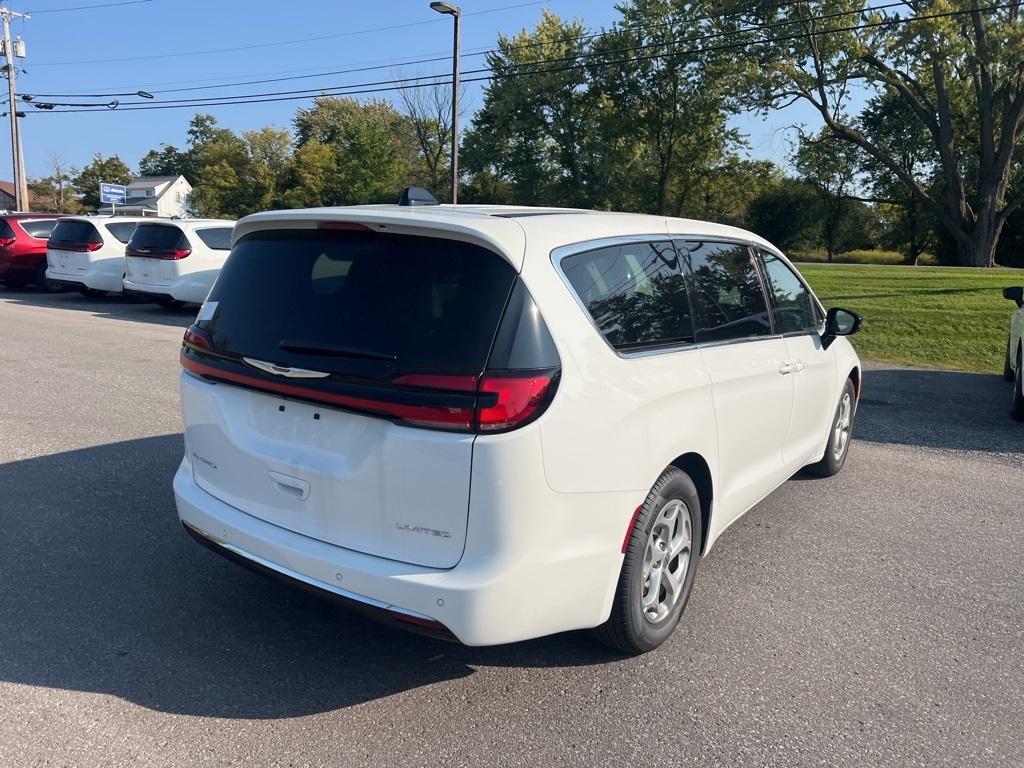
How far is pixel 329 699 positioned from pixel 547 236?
1900 mm

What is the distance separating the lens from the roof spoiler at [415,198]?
403cm

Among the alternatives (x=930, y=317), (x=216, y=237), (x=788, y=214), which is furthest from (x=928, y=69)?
(x=216, y=237)

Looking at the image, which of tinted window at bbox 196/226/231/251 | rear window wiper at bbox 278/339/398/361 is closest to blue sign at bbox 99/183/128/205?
tinted window at bbox 196/226/231/251

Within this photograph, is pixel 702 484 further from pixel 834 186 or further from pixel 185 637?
pixel 834 186

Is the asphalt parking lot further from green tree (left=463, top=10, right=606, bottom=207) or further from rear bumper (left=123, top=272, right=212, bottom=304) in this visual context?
green tree (left=463, top=10, right=606, bottom=207)

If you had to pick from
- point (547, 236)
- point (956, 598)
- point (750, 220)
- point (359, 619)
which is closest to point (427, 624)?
point (359, 619)

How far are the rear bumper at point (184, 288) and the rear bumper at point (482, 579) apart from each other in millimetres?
12477

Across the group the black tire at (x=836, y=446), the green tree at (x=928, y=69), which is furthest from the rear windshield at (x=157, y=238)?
the green tree at (x=928, y=69)

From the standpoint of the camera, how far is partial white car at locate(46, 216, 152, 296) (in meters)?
16.2

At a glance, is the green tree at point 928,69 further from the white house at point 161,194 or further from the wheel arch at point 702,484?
the white house at point 161,194

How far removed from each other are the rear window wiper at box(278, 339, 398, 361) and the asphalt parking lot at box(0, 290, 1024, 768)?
1263 millimetres

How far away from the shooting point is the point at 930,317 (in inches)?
536

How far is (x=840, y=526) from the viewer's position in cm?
504

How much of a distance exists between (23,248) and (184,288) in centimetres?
603
